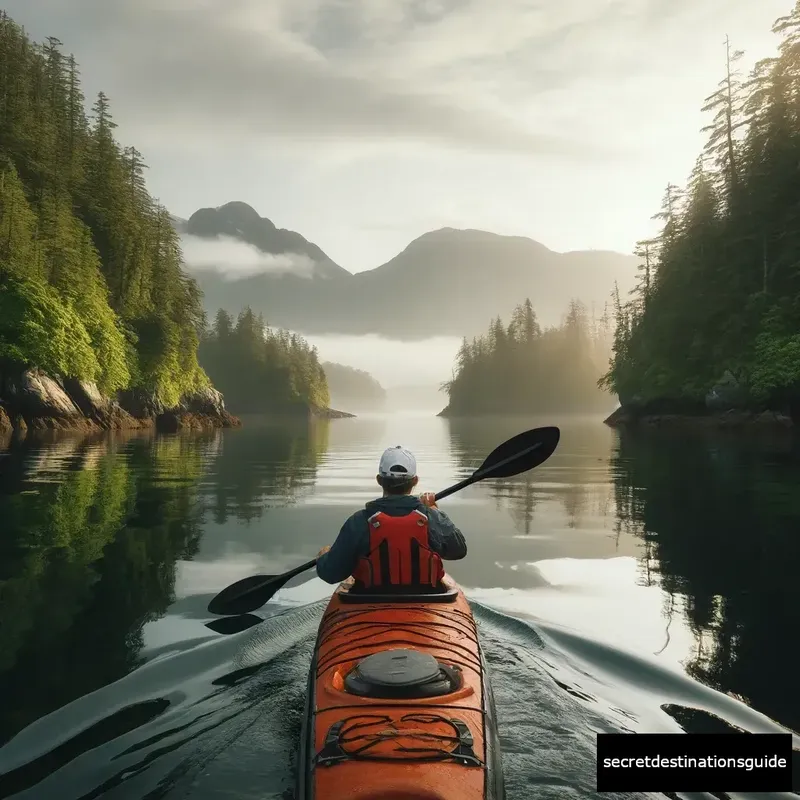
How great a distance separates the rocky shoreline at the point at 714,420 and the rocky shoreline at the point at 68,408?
3570cm

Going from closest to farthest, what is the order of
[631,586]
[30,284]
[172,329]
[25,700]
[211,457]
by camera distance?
[25,700] → [631,586] → [211,457] → [30,284] → [172,329]

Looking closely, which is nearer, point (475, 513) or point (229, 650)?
point (229, 650)

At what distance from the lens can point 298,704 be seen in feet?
16.6

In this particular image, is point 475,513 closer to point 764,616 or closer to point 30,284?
point 764,616

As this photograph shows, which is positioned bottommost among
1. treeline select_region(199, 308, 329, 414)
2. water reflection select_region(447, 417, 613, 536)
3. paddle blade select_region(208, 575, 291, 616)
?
paddle blade select_region(208, 575, 291, 616)

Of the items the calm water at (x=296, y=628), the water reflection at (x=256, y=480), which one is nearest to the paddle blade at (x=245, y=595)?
the calm water at (x=296, y=628)

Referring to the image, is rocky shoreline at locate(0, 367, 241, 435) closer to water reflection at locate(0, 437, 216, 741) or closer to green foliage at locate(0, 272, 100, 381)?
green foliage at locate(0, 272, 100, 381)

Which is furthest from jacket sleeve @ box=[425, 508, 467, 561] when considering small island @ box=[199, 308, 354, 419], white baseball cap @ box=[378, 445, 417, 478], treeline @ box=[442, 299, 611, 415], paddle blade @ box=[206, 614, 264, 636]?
treeline @ box=[442, 299, 611, 415]

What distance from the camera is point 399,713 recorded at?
356cm

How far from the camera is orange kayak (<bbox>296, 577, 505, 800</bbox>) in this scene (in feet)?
10.3

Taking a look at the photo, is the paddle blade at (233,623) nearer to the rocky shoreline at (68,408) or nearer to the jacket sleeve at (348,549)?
the jacket sleeve at (348,549)

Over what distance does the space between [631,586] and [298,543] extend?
17.0 feet

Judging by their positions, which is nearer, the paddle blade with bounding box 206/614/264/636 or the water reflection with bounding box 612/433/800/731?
the water reflection with bounding box 612/433/800/731

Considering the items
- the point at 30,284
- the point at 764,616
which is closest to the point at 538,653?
the point at 764,616
